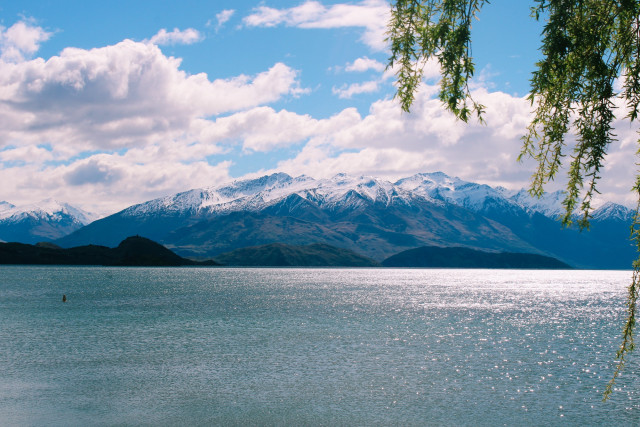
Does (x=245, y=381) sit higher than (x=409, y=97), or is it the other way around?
(x=409, y=97)

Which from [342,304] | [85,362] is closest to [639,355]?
[85,362]

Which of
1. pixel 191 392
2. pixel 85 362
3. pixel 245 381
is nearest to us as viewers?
pixel 191 392

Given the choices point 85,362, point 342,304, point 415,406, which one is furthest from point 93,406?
point 342,304

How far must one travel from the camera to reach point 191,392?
153ft

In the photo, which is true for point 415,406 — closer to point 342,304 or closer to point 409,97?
point 409,97

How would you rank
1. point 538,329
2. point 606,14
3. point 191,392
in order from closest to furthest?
point 606,14
point 191,392
point 538,329

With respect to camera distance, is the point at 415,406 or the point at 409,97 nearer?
the point at 409,97

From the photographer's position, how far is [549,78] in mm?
13109

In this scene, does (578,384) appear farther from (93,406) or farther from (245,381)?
(93,406)

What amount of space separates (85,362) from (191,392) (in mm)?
21599

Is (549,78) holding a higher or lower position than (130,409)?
higher

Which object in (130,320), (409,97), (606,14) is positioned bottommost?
(130,320)

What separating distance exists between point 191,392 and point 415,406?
69.6 ft

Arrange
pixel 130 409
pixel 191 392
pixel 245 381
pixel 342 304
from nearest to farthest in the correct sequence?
pixel 130 409 → pixel 191 392 → pixel 245 381 → pixel 342 304
